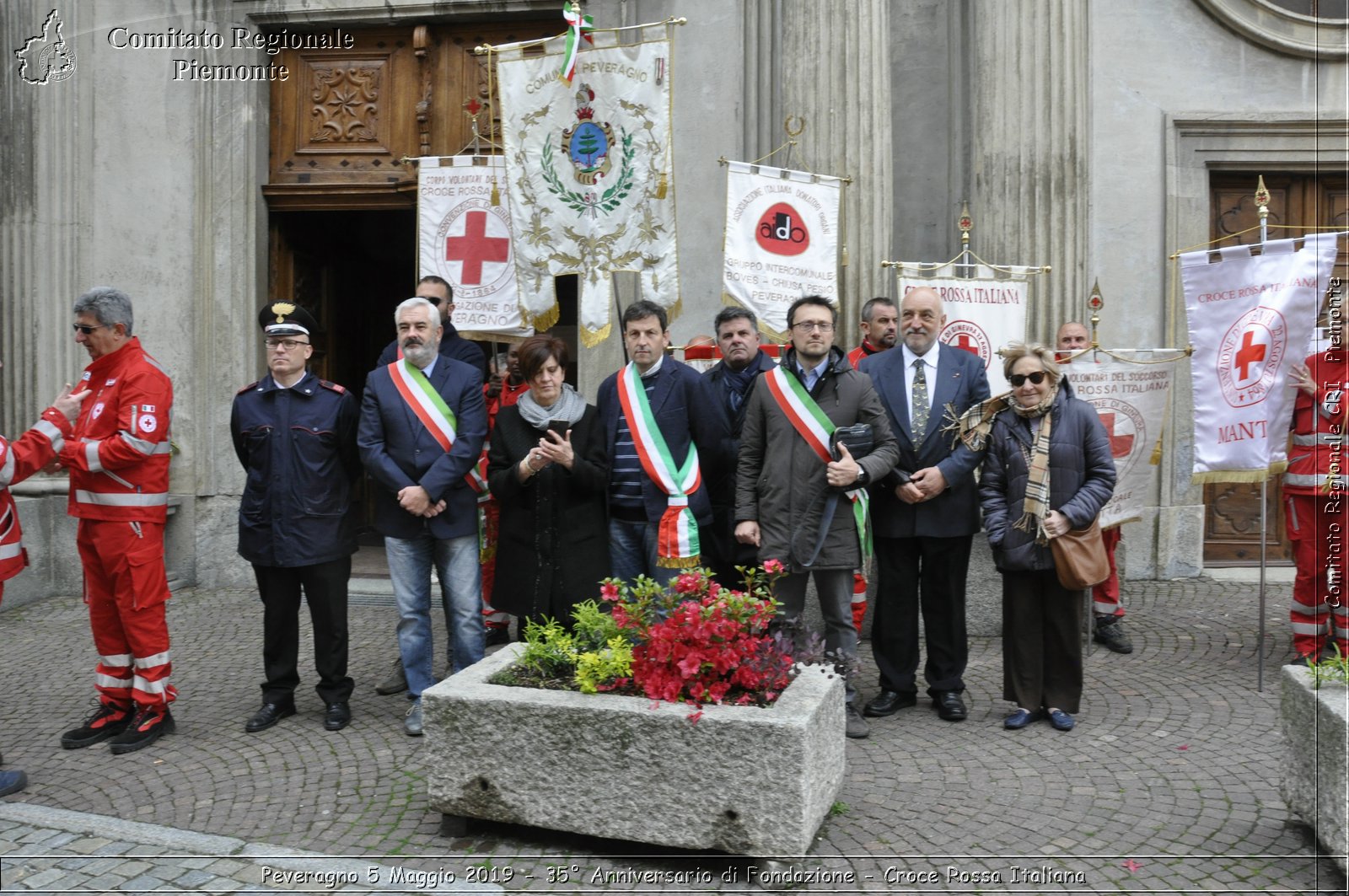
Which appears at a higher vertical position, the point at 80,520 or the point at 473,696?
the point at 80,520

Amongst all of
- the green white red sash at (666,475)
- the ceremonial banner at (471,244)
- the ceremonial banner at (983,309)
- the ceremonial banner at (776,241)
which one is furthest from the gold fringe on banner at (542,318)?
the ceremonial banner at (983,309)

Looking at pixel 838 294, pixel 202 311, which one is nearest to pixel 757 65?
pixel 838 294

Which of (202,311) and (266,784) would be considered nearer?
(266,784)

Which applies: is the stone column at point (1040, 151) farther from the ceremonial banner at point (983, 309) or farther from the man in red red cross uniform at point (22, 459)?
the man in red red cross uniform at point (22, 459)

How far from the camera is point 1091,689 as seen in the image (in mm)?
5641

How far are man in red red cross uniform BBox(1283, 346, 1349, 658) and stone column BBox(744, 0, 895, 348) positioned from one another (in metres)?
2.94

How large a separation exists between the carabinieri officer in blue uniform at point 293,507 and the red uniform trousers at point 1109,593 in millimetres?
4506

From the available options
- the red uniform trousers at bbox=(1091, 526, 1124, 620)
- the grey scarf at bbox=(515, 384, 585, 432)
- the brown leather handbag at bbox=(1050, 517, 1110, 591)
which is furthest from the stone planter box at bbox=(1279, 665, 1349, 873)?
the grey scarf at bbox=(515, 384, 585, 432)

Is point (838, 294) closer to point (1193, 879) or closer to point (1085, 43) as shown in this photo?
point (1085, 43)

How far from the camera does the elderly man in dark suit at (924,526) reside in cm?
520

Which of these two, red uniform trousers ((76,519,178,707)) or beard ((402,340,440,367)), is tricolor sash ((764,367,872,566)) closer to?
beard ((402,340,440,367))

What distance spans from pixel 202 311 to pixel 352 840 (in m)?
6.39

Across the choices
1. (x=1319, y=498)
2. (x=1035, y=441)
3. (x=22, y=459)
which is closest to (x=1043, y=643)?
(x=1035, y=441)

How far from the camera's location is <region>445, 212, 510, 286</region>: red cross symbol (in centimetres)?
727
